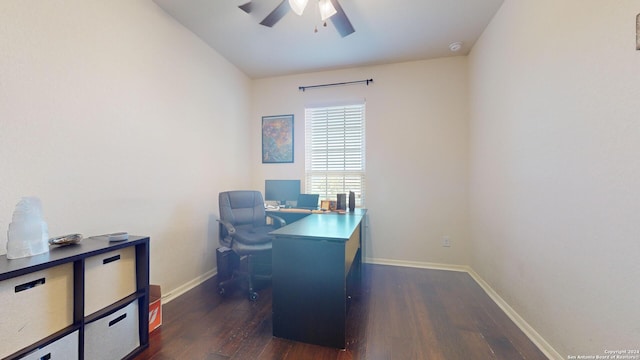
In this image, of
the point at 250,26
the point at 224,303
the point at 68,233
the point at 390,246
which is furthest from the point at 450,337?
the point at 250,26

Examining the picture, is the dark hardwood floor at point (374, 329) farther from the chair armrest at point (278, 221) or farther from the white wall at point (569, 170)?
the chair armrest at point (278, 221)

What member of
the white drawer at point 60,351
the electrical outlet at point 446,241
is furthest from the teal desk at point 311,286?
the electrical outlet at point 446,241

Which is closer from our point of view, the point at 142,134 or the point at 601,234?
the point at 601,234

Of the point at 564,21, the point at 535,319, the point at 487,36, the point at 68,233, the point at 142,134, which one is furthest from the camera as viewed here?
the point at 487,36

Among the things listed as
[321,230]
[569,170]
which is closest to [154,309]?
[321,230]

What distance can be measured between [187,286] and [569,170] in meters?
3.42

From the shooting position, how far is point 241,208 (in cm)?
299

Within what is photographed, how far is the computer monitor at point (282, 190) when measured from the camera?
369 cm

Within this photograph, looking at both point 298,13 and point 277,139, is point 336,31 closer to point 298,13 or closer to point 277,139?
point 298,13

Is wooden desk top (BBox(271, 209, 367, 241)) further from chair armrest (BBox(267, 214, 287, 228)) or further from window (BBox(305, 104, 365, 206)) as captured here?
window (BBox(305, 104, 365, 206))

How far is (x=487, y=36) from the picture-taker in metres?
2.65

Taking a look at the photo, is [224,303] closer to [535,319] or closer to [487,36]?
Result: [535,319]

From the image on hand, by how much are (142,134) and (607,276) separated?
3.31 meters

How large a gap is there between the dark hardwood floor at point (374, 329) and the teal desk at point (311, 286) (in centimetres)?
10
